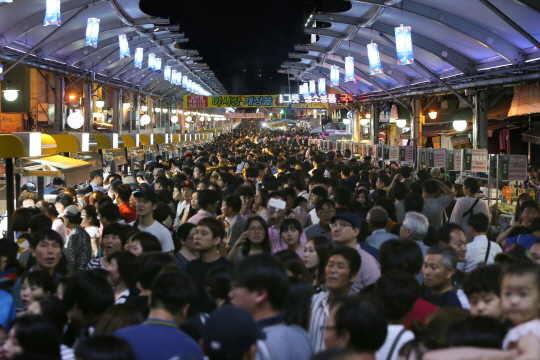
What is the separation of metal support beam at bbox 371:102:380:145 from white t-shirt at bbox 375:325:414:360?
28225mm

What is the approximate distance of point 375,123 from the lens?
105 ft

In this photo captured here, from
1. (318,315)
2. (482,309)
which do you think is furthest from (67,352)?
(482,309)

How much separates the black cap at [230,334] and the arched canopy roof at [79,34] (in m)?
14.5

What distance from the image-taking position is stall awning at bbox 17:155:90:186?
9547mm

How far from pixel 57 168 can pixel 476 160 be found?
9530mm

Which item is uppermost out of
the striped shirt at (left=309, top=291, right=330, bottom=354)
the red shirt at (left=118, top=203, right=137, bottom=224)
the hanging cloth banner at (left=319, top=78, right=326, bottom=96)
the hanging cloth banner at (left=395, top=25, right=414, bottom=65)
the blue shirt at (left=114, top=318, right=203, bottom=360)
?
the hanging cloth banner at (left=319, top=78, right=326, bottom=96)

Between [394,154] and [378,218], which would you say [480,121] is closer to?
[394,154]

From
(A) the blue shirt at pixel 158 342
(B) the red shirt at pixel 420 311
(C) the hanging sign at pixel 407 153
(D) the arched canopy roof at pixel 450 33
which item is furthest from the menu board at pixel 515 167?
(A) the blue shirt at pixel 158 342

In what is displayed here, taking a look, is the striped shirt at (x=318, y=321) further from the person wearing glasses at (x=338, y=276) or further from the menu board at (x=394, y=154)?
the menu board at (x=394, y=154)

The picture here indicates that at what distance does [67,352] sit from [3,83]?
2812 centimetres

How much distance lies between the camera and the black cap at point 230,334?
2654mm

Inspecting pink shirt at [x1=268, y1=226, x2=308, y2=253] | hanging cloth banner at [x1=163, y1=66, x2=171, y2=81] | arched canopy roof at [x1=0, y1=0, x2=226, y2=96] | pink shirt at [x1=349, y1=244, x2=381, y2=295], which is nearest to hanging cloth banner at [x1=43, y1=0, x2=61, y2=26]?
arched canopy roof at [x1=0, y1=0, x2=226, y2=96]

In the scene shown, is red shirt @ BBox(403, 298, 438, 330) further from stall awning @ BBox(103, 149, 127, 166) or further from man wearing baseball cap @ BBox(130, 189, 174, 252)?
stall awning @ BBox(103, 149, 127, 166)

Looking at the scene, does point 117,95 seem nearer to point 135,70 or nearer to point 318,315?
point 135,70
